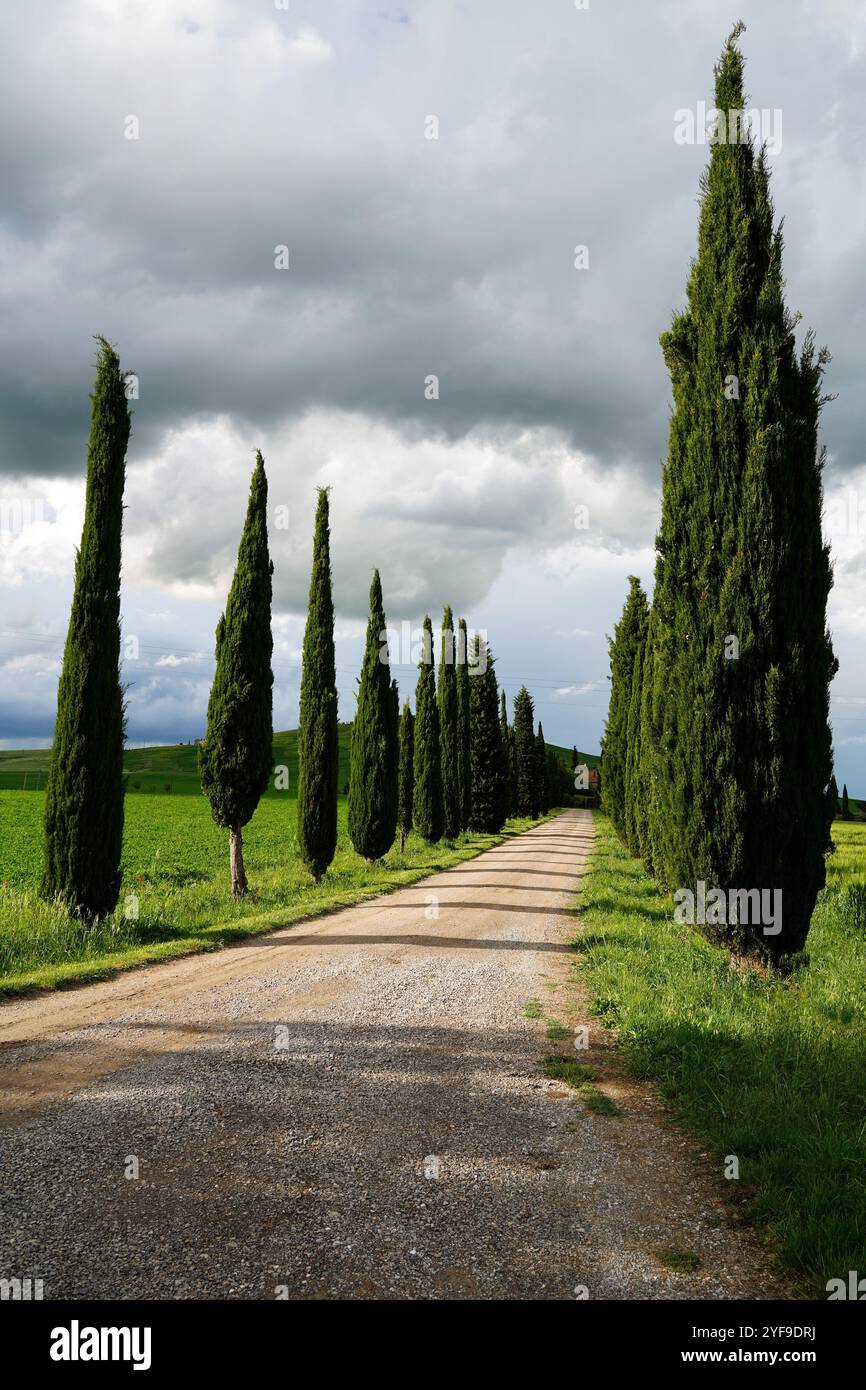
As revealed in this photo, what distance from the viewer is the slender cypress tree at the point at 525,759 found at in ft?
224

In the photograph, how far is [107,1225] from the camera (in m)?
3.46

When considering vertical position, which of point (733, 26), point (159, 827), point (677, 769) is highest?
point (733, 26)

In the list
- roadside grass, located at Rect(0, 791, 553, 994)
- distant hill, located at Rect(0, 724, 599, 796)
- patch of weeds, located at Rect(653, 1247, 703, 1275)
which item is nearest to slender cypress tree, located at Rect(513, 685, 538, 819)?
distant hill, located at Rect(0, 724, 599, 796)


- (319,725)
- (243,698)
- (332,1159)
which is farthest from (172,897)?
(332,1159)

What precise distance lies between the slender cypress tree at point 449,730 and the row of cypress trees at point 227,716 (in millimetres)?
12292

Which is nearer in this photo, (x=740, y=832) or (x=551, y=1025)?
(x=551, y=1025)

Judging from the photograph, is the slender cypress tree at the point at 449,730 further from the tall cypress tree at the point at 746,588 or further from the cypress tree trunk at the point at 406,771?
the tall cypress tree at the point at 746,588

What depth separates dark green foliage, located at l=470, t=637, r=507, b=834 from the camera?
44281 mm

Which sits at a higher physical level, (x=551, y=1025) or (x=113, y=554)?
(x=113, y=554)

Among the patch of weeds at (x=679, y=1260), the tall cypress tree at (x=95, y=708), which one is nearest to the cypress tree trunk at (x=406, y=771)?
the tall cypress tree at (x=95, y=708)

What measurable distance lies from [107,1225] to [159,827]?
37.6 meters

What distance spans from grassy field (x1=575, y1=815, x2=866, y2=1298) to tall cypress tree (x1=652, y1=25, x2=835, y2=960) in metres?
1.04
